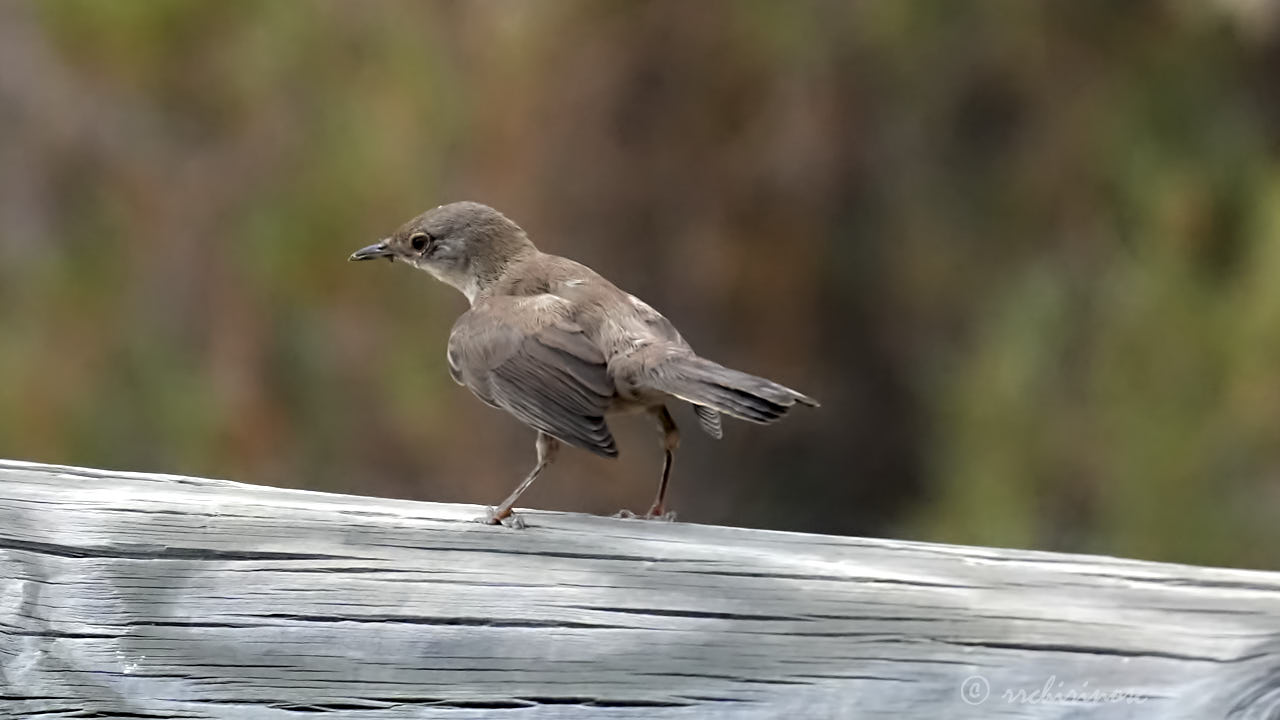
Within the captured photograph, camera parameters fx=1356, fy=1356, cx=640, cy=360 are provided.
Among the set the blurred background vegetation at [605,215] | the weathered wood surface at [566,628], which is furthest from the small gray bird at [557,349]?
the blurred background vegetation at [605,215]

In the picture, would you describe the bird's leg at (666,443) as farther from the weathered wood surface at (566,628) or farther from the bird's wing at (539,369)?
the weathered wood surface at (566,628)

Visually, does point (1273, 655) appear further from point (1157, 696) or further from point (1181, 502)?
point (1181, 502)

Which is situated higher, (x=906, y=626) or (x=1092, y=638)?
(x=1092, y=638)

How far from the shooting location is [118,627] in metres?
1.81

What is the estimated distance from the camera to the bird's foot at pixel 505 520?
2.01 m

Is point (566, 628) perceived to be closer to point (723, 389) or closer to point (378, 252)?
point (723, 389)

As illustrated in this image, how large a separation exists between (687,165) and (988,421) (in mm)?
1500

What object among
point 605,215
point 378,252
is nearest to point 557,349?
point 378,252

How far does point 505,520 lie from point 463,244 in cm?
121

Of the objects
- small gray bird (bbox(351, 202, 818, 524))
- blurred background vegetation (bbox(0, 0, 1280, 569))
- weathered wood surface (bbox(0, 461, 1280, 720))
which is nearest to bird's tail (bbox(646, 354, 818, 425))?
small gray bird (bbox(351, 202, 818, 524))

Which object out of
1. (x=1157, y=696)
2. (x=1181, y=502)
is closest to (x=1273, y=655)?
(x=1157, y=696)

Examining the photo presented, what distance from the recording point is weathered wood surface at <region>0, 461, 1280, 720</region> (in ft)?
5.81

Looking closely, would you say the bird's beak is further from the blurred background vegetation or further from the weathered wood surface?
the blurred background vegetation

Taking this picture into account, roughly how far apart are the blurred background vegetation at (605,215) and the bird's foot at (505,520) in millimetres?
2798
